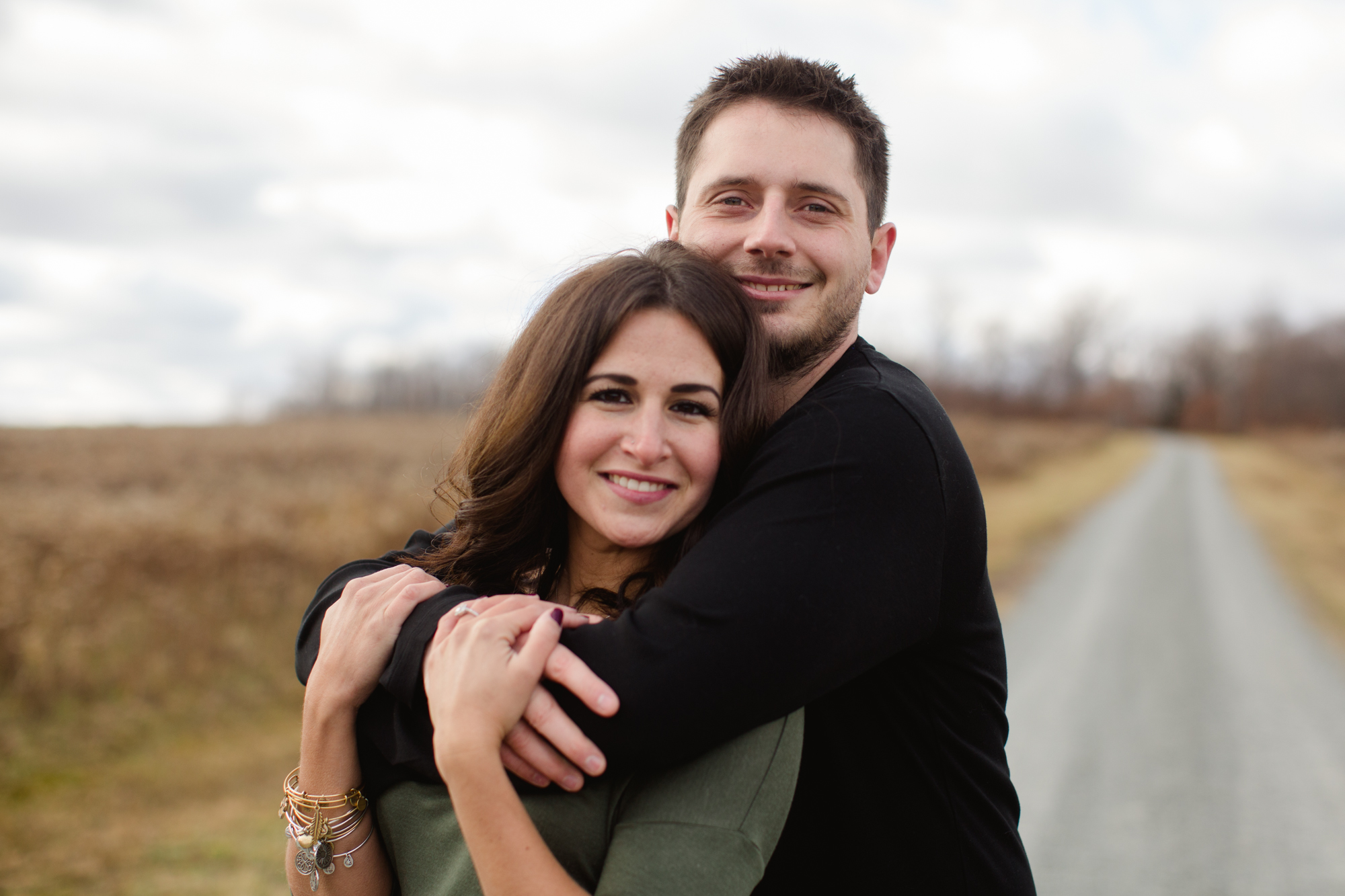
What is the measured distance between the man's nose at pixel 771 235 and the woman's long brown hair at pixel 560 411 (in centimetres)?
20

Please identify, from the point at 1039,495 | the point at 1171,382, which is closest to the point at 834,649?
the point at 1039,495

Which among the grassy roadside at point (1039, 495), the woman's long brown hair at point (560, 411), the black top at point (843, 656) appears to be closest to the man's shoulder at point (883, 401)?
the black top at point (843, 656)

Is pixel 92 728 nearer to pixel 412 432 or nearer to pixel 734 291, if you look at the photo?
pixel 734 291

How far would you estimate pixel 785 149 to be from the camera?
7.70ft

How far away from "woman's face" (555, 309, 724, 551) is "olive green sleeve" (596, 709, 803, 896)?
53 centimetres

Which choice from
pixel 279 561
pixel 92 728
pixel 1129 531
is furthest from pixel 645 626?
pixel 1129 531

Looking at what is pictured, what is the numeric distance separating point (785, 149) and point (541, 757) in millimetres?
1587

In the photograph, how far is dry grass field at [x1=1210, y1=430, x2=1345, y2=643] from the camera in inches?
555

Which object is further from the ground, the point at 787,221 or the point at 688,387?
the point at 787,221

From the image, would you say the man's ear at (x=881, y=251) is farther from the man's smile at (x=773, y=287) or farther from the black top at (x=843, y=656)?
the black top at (x=843, y=656)

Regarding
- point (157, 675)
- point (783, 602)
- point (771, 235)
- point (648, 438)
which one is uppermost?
point (771, 235)

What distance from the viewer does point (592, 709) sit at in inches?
60.8

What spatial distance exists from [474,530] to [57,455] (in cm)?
2640

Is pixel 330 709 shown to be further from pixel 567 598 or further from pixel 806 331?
pixel 806 331
